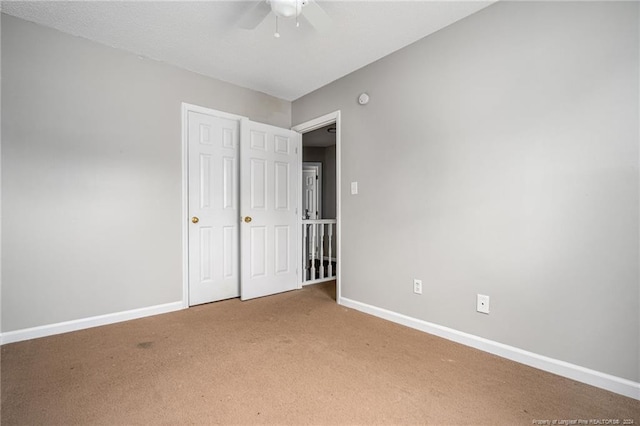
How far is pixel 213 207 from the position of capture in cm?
311

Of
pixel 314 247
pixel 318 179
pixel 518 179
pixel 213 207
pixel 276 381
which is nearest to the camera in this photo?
pixel 276 381

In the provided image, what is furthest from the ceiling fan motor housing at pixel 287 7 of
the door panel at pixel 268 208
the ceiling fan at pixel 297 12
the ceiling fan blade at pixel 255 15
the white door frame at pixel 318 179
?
the white door frame at pixel 318 179

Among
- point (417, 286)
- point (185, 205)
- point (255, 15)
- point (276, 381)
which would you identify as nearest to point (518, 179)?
point (417, 286)

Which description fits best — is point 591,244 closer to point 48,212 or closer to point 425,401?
point 425,401

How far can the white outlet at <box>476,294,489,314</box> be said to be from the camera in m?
2.01

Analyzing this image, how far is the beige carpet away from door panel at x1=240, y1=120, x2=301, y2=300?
973 mm

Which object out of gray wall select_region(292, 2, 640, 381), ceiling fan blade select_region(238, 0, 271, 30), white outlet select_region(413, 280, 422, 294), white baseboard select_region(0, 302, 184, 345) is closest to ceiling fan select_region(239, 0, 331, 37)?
ceiling fan blade select_region(238, 0, 271, 30)

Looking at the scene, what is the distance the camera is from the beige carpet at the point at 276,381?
4.49ft

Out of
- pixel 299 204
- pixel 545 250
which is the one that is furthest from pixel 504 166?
pixel 299 204

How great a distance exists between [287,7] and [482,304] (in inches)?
91.9

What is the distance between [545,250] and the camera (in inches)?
69.6

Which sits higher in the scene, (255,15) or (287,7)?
(255,15)

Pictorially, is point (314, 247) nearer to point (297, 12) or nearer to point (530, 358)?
point (530, 358)

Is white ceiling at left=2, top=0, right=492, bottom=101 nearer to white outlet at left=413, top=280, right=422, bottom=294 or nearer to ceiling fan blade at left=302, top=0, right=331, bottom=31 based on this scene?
ceiling fan blade at left=302, top=0, right=331, bottom=31
